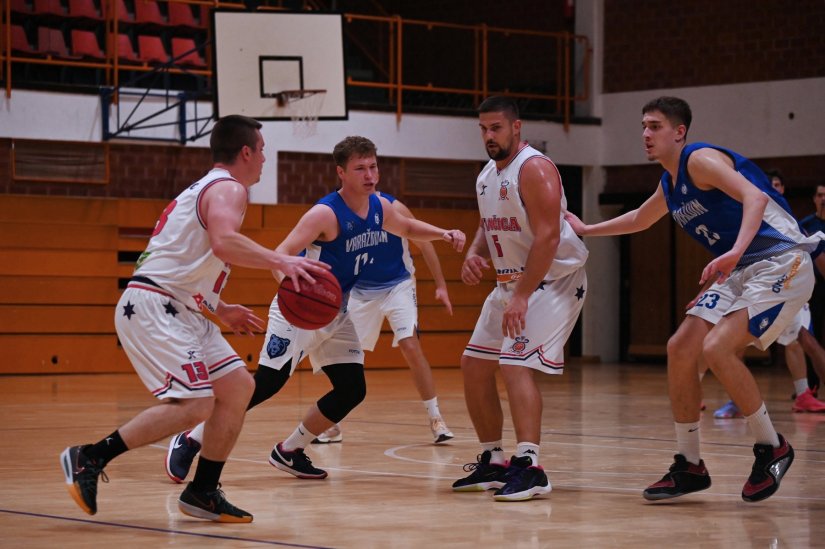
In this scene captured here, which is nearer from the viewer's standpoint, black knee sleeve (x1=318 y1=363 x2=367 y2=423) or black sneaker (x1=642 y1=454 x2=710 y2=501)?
black sneaker (x1=642 y1=454 x2=710 y2=501)

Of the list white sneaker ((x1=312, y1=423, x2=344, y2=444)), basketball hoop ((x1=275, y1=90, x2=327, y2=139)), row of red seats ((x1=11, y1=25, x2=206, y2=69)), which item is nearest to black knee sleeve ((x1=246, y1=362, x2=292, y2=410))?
white sneaker ((x1=312, y1=423, x2=344, y2=444))

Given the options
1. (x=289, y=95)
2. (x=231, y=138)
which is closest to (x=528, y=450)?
(x=231, y=138)

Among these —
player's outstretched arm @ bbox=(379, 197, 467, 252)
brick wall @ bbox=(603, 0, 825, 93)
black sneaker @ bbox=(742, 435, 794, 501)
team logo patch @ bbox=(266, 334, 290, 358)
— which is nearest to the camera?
black sneaker @ bbox=(742, 435, 794, 501)

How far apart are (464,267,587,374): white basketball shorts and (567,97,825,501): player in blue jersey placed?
0.56 m

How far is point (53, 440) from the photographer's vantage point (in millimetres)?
8648

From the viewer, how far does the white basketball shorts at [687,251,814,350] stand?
19.8 ft

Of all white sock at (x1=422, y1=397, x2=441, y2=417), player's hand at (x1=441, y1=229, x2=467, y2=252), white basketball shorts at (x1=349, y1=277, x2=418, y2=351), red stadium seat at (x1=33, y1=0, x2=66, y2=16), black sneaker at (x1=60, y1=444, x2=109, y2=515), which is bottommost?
white sock at (x1=422, y1=397, x2=441, y2=417)

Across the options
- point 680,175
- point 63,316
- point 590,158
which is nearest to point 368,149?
point 680,175

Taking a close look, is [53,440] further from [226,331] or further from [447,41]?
[447,41]

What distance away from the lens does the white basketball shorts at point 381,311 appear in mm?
9164

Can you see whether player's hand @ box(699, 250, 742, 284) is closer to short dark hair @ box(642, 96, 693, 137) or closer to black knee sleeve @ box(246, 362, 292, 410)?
short dark hair @ box(642, 96, 693, 137)

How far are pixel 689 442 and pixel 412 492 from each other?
1378mm

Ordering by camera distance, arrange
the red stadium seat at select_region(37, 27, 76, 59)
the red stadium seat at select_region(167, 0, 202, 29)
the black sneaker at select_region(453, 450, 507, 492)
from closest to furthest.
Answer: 1. the black sneaker at select_region(453, 450, 507, 492)
2. the red stadium seat at select_region(37, 27, 76, 59)
3. the red stadium seat at select_region(167, 0, 202, 29)

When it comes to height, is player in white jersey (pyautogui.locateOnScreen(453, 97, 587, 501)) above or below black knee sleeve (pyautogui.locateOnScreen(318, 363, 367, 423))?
above
